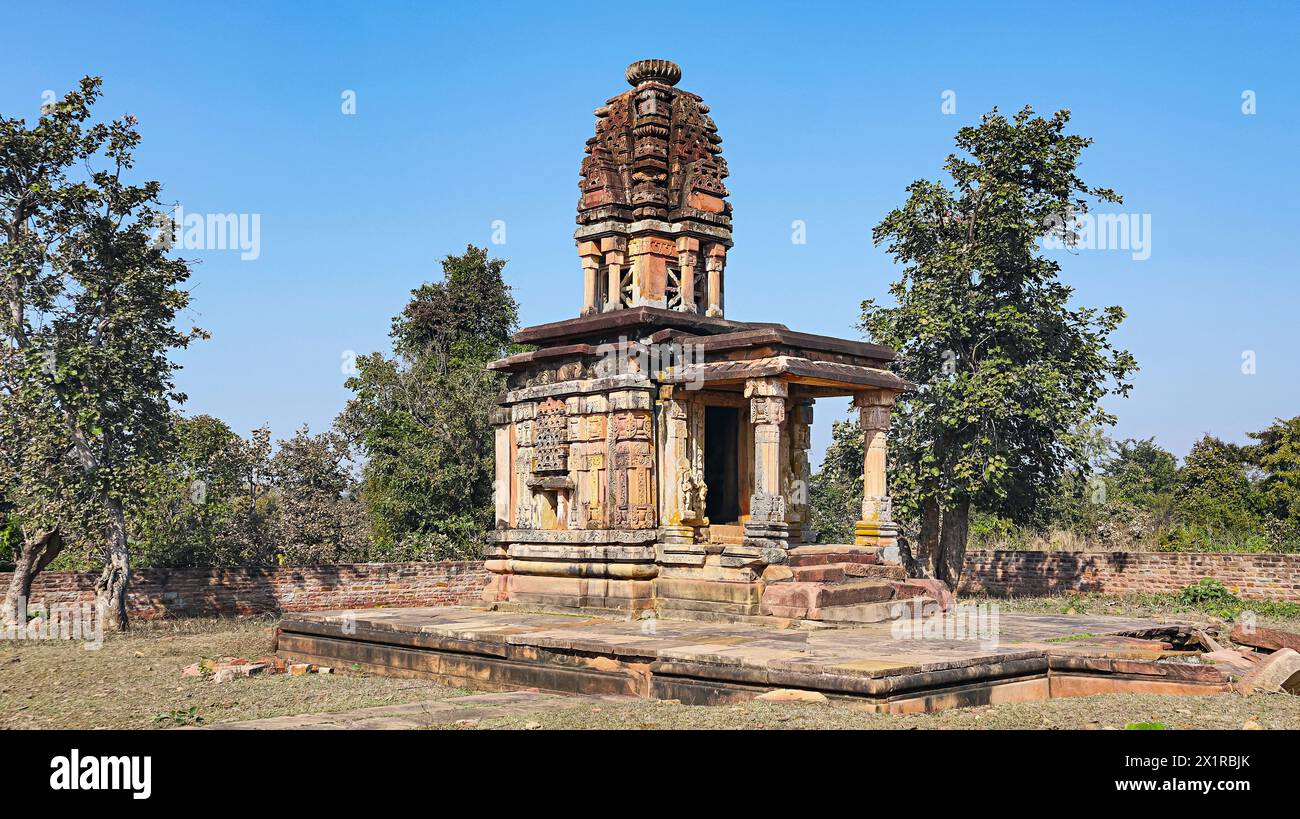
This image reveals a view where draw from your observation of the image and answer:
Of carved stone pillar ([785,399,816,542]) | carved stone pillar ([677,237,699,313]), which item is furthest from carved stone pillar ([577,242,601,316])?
carved stone pillar ([785,399,816,542])

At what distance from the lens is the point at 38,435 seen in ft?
53.2

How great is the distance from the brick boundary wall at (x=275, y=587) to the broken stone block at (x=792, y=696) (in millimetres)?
11439

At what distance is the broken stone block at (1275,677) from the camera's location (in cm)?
927

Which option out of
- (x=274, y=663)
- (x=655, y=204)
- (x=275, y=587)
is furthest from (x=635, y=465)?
(x=275, y=587)

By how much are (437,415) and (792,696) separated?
18370 mm

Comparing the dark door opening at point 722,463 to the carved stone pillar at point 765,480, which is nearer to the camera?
the carved stone pillar at point 765,480

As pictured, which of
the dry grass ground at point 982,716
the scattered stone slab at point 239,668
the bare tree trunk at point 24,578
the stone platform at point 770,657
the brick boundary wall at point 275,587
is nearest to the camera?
the dry grass ground at point 982,716

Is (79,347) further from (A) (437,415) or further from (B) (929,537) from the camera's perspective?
(B) (929,537)

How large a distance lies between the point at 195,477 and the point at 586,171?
10.9m

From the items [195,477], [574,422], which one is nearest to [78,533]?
[195,477]

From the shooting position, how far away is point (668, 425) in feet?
47.0

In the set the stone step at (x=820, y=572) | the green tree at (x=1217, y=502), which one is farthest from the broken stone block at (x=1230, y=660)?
the green tree at (x=1217, y=502)

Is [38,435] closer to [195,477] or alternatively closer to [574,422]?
[195,477]

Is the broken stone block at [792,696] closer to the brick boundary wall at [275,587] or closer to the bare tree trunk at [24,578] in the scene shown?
the brick boundary wall at [275,587]
